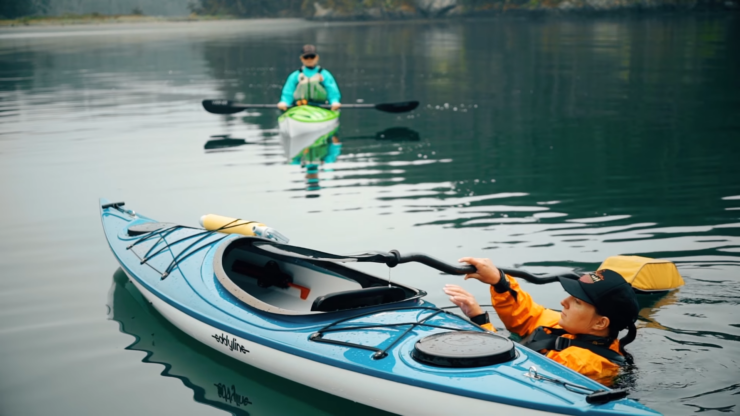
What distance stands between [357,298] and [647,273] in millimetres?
2858

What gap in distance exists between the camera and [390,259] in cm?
529

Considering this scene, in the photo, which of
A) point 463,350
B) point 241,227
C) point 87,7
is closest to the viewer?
point 463,350

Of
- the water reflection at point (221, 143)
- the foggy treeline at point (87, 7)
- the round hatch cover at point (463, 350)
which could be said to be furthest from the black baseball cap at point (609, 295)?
the foggy treeline at point (87, 7)

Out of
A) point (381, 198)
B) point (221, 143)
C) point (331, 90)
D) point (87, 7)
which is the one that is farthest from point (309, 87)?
point (87, 7)

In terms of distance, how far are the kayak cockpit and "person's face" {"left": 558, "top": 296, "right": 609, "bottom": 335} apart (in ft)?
3.66

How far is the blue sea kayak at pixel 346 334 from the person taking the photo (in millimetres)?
4250

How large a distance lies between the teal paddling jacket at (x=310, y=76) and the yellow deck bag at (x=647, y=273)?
10.2m

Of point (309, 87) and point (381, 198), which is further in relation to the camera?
point (309, 87)

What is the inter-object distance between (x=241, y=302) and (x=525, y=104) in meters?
14.8

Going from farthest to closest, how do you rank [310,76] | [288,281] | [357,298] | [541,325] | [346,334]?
[310,76]
[288,281]
[541,325]
[357,298]
[346,334]

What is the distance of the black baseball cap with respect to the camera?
4570 millimetres

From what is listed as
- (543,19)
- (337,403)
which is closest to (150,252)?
(337,403)

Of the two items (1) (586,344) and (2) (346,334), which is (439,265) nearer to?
(2) (346,334)

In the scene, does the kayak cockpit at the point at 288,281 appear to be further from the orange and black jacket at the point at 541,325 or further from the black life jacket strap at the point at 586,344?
the black life jacket strap at the point at 586,344
